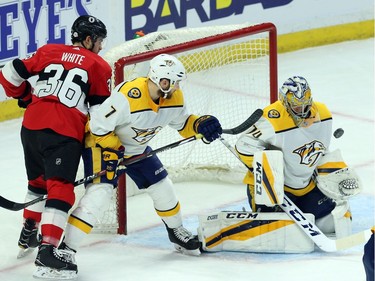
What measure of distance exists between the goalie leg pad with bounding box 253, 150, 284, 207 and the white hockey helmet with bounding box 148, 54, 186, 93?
0.48m

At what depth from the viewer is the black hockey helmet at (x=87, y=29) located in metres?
5.34

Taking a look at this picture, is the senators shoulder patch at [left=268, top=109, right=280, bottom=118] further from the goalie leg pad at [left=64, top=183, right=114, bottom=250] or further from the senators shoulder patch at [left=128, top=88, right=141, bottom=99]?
the goalie leg pad at [left=64, top=183, right=114, bottom=250]

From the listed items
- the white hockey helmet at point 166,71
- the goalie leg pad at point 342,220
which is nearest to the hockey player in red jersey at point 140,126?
the white hockey helmet at point 166,71

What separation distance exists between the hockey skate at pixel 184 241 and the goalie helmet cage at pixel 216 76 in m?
0.82

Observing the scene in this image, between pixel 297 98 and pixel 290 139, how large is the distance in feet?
0.61

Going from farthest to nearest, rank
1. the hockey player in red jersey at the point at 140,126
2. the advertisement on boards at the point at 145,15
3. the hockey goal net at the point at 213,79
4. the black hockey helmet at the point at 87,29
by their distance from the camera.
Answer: the advertisement on boards at the point at 145,15 → the hockey goal net at the point at 213,79 → the black hockey helmet at the point at 87,29 → the hockey player in red jersey at the point at 140,126

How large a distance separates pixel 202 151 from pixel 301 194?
1026 mm

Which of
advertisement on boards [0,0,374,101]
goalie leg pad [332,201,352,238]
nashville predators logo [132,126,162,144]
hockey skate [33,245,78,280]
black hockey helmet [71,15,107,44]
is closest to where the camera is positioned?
hockey skate [33,245,78,280]

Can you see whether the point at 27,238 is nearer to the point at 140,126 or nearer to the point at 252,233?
the point at 140,126

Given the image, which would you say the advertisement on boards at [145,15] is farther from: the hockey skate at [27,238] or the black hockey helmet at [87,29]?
the hockey skate at [27,238]

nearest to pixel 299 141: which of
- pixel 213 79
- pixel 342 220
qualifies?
pixel 342 220

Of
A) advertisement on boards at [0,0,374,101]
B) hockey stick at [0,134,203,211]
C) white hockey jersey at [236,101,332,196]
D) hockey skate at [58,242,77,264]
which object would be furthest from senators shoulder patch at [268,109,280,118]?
advertisement on boards at [0,0,374,101]

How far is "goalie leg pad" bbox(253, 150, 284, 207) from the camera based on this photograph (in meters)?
5.29

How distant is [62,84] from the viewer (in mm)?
5250
